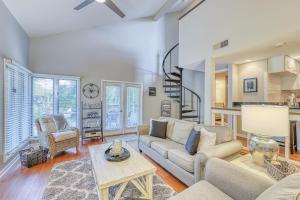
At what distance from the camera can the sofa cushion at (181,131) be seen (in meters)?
3.04

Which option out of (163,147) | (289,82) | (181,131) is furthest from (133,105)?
(289,82)

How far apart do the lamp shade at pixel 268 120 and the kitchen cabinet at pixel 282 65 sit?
3220 millimetres

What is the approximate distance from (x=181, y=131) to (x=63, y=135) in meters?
2.61

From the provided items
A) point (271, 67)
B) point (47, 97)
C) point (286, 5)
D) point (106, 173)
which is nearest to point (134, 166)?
point (106, 173)

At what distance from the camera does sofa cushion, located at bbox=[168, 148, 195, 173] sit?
87.2 inches

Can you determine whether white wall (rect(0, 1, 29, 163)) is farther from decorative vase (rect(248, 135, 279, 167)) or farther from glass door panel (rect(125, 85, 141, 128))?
decorative vase (rect(248, 135, 279, 167))

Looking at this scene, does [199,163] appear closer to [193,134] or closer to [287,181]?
[193,134]

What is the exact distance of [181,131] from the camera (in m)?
3.15

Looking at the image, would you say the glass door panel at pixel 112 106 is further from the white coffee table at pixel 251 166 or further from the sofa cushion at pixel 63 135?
the white coffee table at pixel 251 166

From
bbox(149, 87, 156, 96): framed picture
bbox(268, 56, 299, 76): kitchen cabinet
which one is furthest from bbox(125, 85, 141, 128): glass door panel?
bbox(268, 56, 299, 76): kitchen cabinet

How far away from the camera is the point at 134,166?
2018 millimetres

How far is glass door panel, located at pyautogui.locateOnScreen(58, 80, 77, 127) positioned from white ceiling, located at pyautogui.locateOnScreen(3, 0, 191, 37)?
1.48 metres

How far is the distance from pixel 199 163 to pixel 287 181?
3.49ft

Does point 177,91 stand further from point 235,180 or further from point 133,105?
point 235,180
